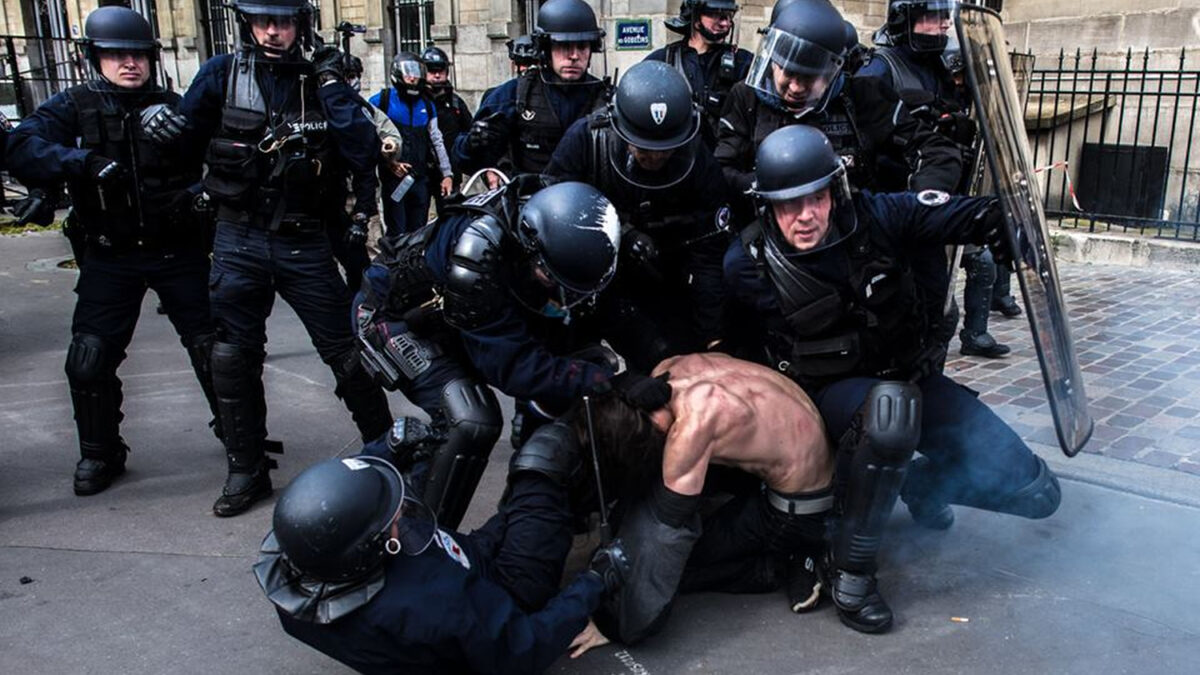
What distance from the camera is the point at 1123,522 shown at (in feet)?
11.8

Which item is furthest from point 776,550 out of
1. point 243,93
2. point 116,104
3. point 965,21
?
point 116,104

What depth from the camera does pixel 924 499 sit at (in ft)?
11.6

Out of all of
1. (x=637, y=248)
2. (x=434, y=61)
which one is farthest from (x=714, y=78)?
(x=434, y=61)

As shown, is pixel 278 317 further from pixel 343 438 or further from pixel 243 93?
pixel 243 93

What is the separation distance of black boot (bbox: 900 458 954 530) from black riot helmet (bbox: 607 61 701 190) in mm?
1282

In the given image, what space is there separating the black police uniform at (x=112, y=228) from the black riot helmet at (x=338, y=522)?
1.91m

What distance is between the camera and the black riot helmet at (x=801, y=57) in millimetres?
3645

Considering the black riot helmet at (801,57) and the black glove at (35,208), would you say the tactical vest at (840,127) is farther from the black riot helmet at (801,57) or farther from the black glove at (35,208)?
the black glove at (35,208)

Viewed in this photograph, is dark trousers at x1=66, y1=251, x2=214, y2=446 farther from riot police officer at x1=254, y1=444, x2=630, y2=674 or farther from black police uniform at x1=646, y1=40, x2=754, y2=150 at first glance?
black police uniform at x1=646, y1=40, x2=754, y2=150

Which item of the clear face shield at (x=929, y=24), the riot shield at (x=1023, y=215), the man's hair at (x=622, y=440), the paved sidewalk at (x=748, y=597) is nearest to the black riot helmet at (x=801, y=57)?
the riot shield at (x=1023, y=215)

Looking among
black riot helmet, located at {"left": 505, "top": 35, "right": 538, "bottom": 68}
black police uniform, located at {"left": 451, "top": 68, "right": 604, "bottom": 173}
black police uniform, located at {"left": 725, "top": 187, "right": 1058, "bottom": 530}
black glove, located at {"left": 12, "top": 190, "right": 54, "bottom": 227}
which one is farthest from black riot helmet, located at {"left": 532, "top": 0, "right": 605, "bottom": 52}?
black glove, located at {"left": 12, "top": 190, "right": 54, "bottom": 227}

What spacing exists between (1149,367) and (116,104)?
4848mm

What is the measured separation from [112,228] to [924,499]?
3.13m

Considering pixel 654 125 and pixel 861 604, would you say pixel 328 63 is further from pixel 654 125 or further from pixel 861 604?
pixel 861 604
